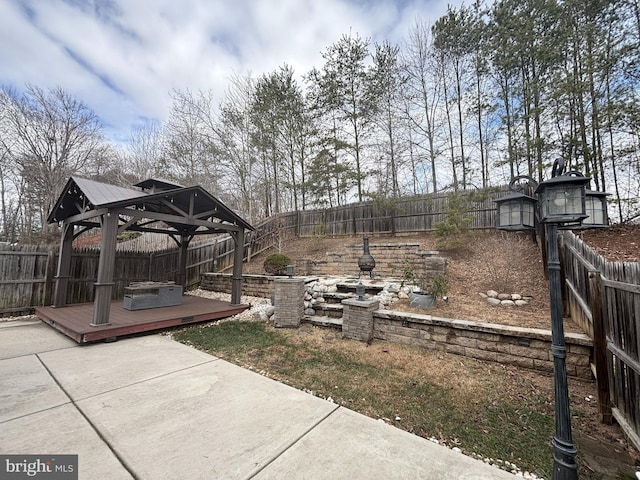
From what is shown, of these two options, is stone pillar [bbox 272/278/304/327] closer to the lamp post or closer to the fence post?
the lamp post

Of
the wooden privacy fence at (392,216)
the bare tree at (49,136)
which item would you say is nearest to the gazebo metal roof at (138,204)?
the wooden privacy fence at (392,216)

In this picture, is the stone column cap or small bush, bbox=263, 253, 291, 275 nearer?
the stone column cap

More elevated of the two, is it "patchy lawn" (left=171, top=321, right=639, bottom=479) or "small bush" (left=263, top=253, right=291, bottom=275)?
"small bush" (left=263, top=253, right=291, bottom=275)

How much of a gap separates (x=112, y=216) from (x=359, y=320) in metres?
4.88

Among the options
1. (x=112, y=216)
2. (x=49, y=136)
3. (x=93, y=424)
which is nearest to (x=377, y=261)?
(x=112, y=216)

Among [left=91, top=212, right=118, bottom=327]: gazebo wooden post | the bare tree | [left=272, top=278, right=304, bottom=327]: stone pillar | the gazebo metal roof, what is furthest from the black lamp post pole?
the bare tree

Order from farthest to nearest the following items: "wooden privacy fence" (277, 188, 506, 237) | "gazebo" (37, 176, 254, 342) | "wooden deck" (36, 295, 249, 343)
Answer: "wooden privacy fence" (277, 188, 506, 237) < "gazebo" (37, 176, 254, 342) < "wooden deck" (36, 295, 249, 343)

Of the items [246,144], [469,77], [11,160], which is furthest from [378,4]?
[11,160]

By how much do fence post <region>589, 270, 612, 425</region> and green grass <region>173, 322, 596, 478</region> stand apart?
40 centimetres

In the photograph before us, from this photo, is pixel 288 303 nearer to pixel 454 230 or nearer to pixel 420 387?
pixel 420 387

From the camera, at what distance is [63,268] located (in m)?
6.36

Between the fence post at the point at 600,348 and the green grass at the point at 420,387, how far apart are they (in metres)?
0.40

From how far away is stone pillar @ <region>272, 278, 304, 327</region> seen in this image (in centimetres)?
502

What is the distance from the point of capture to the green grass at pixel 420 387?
211 cm
